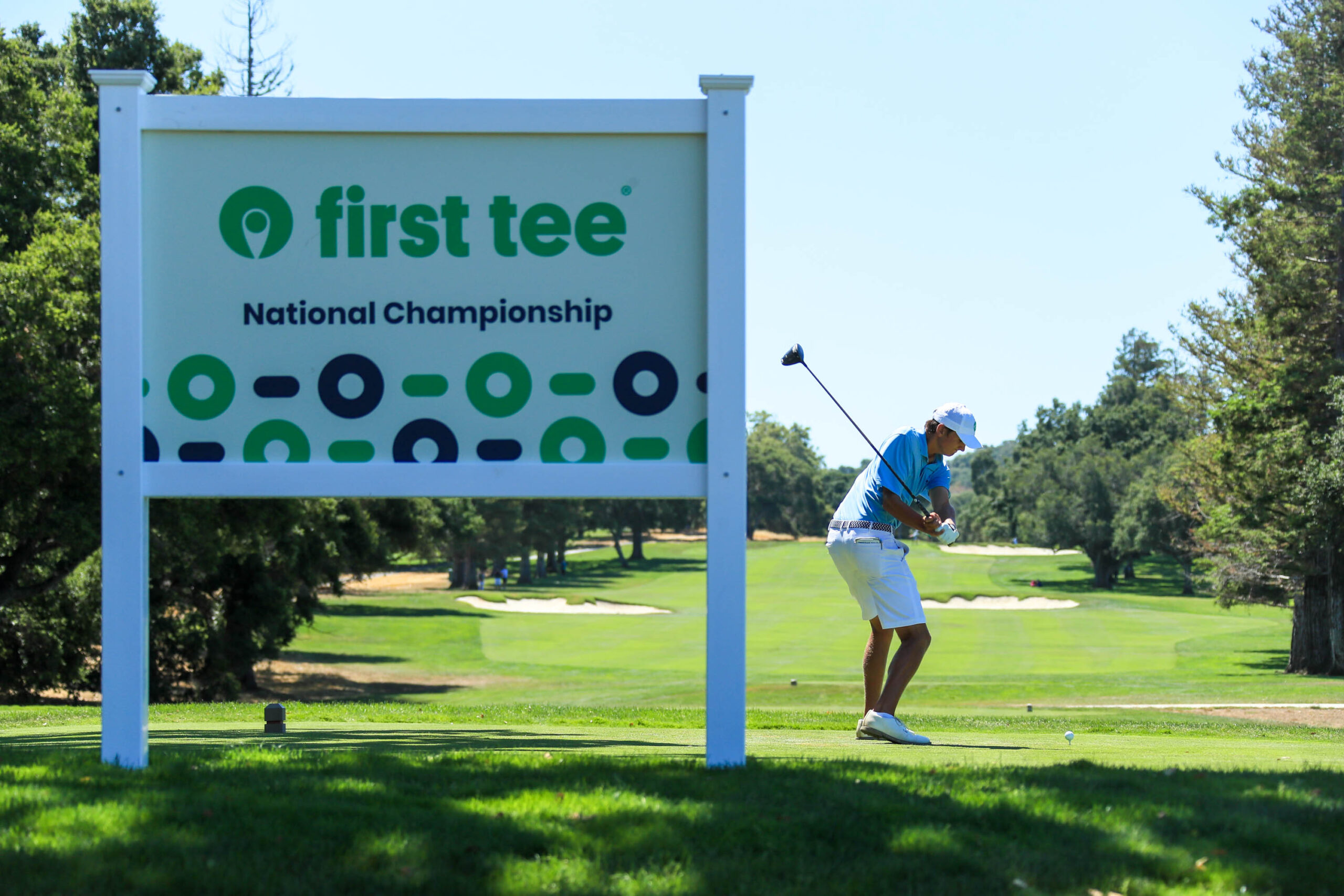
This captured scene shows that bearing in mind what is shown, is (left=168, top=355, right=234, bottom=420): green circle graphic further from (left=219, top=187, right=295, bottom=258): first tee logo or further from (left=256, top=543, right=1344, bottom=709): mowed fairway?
(left=256, top=543, right=1344, bottom=709): mowed fairway

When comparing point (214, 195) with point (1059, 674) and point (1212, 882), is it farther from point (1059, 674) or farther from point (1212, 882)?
point (1059, 674)

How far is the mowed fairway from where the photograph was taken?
2261 centimetres

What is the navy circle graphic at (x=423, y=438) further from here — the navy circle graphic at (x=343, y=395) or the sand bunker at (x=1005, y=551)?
the sand bunker at (x=1005, y=551)

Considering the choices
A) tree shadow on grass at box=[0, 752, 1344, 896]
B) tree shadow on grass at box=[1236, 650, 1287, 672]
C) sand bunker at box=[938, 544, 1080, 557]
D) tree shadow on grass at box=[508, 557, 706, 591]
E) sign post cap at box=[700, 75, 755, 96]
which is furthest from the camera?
sand bunker at box=[938, 544, 1080, 557]

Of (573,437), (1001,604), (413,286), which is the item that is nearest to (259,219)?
(413,286)

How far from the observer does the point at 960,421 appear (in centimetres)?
673

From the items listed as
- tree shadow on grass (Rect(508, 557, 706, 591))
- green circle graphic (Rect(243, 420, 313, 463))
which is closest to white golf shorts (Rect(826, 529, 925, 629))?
green circle graphic (Rect(243, 420, 313, 463))

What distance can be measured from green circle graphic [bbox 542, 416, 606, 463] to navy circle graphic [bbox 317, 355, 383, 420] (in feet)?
2.33

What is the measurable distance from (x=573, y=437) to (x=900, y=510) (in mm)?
2529

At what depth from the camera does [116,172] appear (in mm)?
4578

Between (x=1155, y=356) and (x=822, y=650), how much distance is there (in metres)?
111

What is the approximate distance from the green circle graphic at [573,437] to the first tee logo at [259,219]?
1362mm

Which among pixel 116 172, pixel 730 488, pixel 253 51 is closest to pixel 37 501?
pixel 116 172

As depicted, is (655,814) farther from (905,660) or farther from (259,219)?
(905,660)
